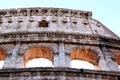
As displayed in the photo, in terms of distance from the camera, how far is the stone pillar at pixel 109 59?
15.4 meters

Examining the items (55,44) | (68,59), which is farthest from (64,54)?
(55,44)

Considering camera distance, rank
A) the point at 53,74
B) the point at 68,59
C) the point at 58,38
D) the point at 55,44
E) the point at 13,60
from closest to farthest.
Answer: the point at 53,74 → the point at 13,60 → the point at 68,59 → the point at 55,44 → the point at 58,38

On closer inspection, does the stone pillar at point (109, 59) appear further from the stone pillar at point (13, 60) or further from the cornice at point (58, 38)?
the stone pillar at point (13, 60)

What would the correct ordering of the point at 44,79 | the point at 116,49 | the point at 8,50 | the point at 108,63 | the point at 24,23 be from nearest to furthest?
1. the point at 44,79
2. the point at 108,63
3. the point at 8,50
4. the point at 116,49
5. the point at 24,23

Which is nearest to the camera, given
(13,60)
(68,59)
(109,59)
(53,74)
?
(53,74)

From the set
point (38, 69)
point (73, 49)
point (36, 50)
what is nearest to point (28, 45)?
point (36, 50)

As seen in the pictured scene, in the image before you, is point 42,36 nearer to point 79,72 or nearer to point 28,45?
point 28,45

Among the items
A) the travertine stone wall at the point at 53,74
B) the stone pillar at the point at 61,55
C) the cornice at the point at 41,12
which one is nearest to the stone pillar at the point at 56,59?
the stone pillar at the point at 61,55

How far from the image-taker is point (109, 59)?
16.3 meters

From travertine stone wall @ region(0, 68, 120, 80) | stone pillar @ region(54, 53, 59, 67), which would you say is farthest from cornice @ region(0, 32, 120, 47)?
travertine stone wall @ region(0, 68, 120, 80)

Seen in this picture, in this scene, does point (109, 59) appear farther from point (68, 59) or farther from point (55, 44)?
point (55, 44)

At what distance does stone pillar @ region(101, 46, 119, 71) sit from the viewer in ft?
50.7

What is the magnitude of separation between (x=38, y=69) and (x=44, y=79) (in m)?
0.55

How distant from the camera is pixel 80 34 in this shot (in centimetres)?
1881
